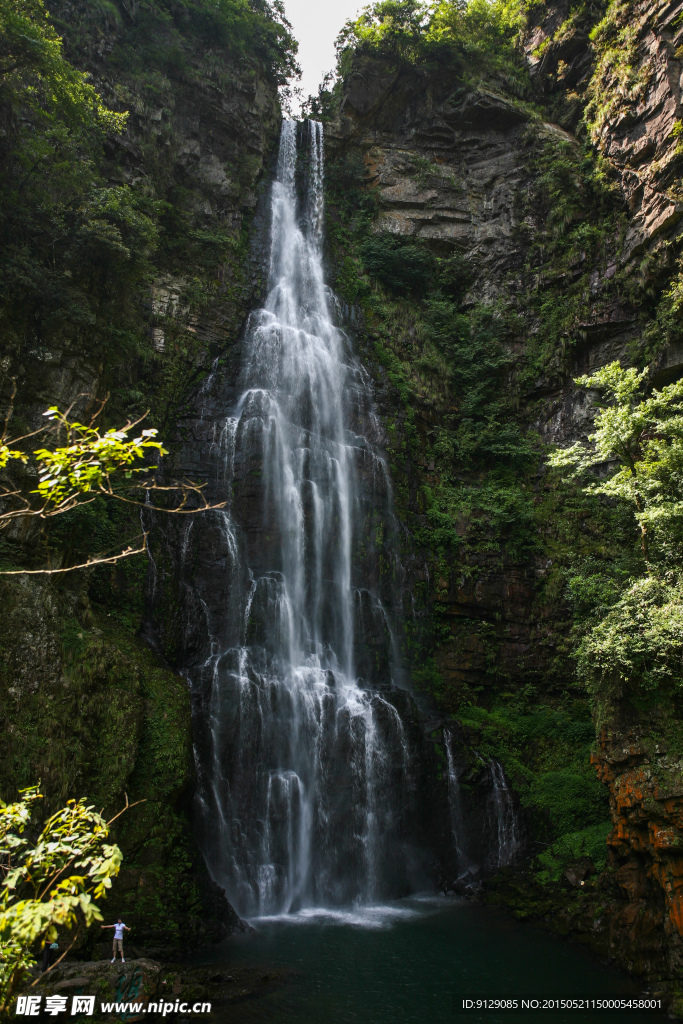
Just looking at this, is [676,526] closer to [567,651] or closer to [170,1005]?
[567,651]

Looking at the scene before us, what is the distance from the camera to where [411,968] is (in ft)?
30.0

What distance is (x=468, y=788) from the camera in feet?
46.8

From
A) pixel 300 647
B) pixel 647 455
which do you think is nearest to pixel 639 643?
pixel 647 455

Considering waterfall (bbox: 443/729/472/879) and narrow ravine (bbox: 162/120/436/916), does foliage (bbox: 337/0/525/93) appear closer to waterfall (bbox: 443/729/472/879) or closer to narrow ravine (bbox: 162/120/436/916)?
narrow ravine (bbox: 162/120/436/916)

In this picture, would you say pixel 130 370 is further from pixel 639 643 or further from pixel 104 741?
pixel 639 643

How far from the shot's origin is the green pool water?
315 inches

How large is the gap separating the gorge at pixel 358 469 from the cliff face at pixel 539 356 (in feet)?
0.34

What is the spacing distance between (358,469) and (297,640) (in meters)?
5.86

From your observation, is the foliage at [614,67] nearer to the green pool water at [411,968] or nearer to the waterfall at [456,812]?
the waterfall at [456,812]

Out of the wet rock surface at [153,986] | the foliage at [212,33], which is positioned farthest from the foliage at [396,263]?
the wet rock surface at [153,986]

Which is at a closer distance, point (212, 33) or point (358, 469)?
point (358, 469)

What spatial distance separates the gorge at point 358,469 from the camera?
34.5ft

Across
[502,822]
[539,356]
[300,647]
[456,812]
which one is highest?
[539,356]

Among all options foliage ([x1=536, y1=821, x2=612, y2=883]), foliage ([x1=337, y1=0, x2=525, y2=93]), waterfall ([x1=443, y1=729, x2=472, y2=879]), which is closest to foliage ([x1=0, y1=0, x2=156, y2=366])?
waterfall ([x1=443, y1=729, x2=472, y2=879])
